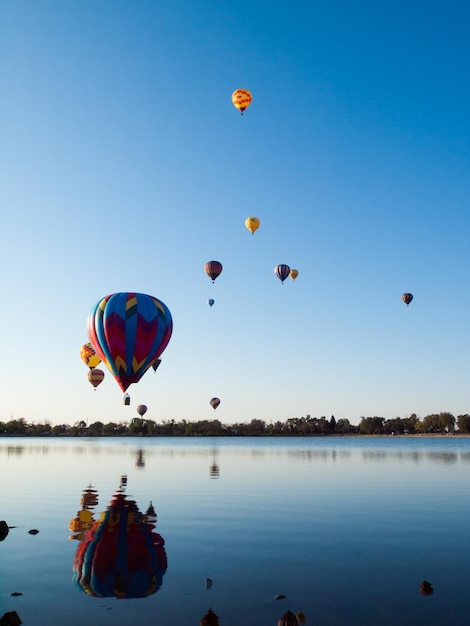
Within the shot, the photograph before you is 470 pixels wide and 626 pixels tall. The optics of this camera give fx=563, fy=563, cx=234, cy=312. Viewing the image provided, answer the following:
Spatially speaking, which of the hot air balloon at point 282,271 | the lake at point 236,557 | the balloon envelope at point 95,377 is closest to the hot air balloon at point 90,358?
the balloon envelope at point 95,377

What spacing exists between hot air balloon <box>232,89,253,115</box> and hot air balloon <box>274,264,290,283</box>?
55.3 feet

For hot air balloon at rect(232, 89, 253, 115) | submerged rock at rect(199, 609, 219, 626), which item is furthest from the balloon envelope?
submerged rock at rect(199, 609, 219, 626)

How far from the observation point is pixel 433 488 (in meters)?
32.4

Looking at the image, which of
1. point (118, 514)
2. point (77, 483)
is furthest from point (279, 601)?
point (77, 483)

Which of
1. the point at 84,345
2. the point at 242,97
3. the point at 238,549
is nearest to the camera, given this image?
the point at 238,549

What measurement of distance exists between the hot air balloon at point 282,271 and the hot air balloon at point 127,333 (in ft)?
64.0

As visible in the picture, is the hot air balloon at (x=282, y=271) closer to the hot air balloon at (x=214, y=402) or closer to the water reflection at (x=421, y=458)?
the water reflection at (x=421, y=458)

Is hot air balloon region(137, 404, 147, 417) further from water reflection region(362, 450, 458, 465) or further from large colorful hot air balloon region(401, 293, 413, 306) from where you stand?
large colorful hot air balloon region(401, 293, 413, 306)

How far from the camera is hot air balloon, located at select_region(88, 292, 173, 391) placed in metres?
39.2

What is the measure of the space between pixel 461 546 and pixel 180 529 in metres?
8.84

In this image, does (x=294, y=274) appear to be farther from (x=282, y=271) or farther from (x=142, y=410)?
(x=142, y=410)

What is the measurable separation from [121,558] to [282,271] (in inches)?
1780

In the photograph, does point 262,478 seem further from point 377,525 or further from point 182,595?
point 182,595

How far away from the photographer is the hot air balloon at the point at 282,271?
189 ft
